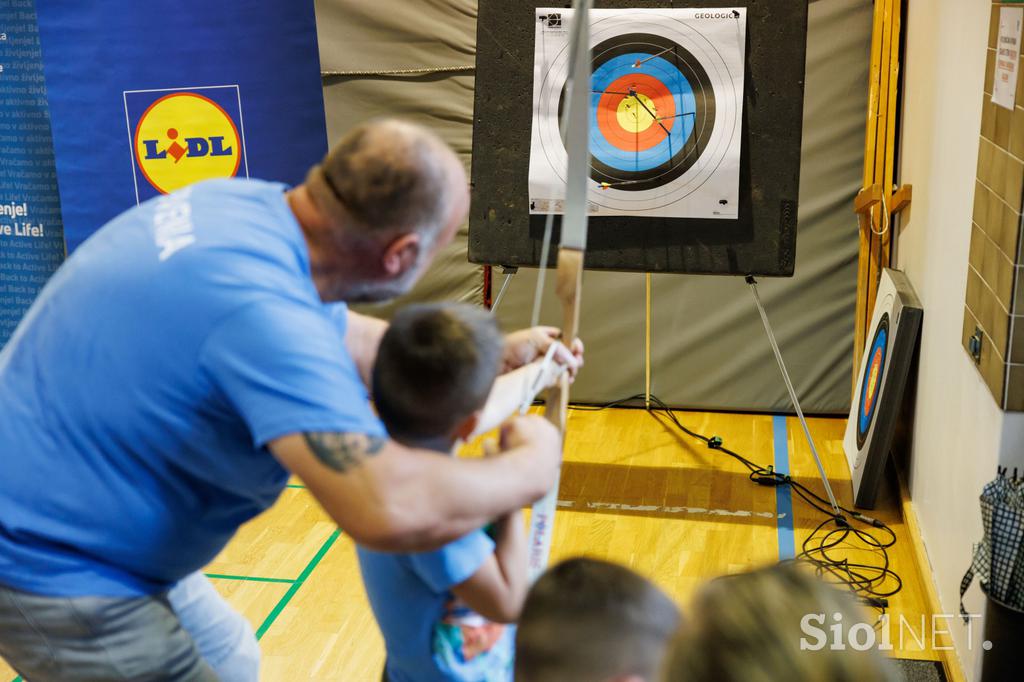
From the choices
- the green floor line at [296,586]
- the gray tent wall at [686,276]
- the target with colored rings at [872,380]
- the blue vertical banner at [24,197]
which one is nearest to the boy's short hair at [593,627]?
the green floor line at [296,586]

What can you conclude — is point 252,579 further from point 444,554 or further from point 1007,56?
point 1007,56

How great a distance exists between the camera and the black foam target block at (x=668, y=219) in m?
3.06

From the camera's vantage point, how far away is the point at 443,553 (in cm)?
116

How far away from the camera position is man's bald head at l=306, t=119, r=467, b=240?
1.24m

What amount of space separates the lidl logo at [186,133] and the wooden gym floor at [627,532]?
1.37 metres

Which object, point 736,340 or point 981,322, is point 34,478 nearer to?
point 981,322

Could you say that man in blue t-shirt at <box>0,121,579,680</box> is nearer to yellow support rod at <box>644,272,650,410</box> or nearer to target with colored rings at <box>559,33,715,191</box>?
target with colored rings at <box>559,33,715,191</box>

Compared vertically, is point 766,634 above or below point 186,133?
Answer: below

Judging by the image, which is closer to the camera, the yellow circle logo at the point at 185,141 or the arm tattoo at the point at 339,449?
the arm tattoo at the point at 339,449

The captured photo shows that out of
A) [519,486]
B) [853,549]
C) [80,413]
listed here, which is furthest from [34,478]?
[853,549]

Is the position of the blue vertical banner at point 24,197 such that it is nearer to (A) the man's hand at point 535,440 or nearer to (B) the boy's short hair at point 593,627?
(A) the man's hand at point 535,440

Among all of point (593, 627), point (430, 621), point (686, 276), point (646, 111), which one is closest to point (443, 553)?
point (430, 621)

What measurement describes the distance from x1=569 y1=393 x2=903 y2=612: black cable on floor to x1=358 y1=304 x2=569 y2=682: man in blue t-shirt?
146 centimetres

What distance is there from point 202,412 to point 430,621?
1.14 feet
